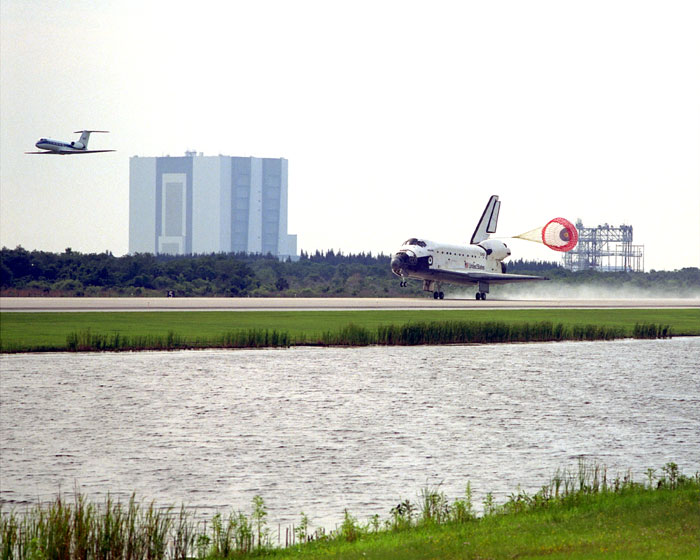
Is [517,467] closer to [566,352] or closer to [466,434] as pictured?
[466,434]

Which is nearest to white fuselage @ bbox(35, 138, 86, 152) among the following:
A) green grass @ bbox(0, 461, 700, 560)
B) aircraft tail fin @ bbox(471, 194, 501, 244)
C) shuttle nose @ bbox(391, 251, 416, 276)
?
shuttle nose @ bbox(391, 251, 416, 276)

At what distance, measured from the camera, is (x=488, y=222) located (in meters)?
104

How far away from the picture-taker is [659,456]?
19.6 meters

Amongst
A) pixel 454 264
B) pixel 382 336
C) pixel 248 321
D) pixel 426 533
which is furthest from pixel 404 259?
pixel 426 533

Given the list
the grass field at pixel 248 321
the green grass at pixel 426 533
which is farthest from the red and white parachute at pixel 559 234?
the green grass at pixel 426 533

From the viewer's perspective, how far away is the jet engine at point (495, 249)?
9569cm

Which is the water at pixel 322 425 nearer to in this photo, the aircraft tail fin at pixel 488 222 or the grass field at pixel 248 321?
the grass field at pixel 248 321

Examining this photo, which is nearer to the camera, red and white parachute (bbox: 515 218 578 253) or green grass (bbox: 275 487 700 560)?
green grass (bbox: 275 487 700 560)

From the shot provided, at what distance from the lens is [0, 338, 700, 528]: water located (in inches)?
687

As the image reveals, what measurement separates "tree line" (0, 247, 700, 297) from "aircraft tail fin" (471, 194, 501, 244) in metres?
8.66

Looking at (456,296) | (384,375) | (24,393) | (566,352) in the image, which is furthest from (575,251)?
(24,393)

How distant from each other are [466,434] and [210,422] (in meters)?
6.64

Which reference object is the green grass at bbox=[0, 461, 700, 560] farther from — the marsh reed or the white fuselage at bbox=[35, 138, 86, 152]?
the white fuselage at bbox=[35, 138, 86, 152]

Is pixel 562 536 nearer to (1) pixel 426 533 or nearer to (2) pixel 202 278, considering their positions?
(1) pixel 426 533
